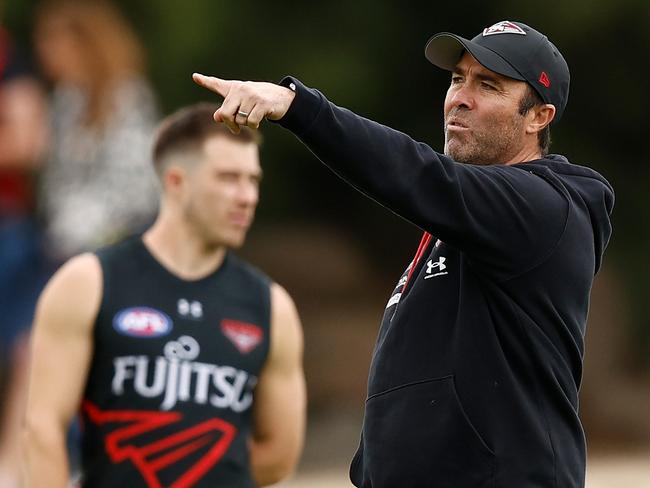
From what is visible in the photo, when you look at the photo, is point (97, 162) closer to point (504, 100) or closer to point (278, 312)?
point (278, 312)

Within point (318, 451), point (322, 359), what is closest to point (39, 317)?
point (318, 451)

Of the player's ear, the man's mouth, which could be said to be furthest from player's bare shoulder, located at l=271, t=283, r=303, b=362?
the man's mouth

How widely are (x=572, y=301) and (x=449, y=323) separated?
0.34 meters

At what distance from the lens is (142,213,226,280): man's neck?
5.21 metres

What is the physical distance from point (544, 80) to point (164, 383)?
1.77 m

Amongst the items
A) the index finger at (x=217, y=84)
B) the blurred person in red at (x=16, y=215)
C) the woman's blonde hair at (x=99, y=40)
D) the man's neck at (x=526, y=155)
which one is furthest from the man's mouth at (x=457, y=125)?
the woman's blonde hair at (x=99, y=40)

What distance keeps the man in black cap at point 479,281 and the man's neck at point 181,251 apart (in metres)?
1.45

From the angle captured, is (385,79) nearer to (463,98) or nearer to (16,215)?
(16,215)

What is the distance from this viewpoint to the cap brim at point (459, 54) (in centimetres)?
385

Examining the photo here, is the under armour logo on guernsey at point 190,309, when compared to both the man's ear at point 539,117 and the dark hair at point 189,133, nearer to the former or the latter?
the dark hair at point 189,133

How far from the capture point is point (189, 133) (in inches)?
215

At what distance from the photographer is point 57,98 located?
10.9m

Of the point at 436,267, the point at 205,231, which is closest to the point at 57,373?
the point at 205,231

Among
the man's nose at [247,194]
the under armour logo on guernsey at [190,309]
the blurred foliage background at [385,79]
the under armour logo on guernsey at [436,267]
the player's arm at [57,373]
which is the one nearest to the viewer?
the under armour logo on guernsey at [436,267]
